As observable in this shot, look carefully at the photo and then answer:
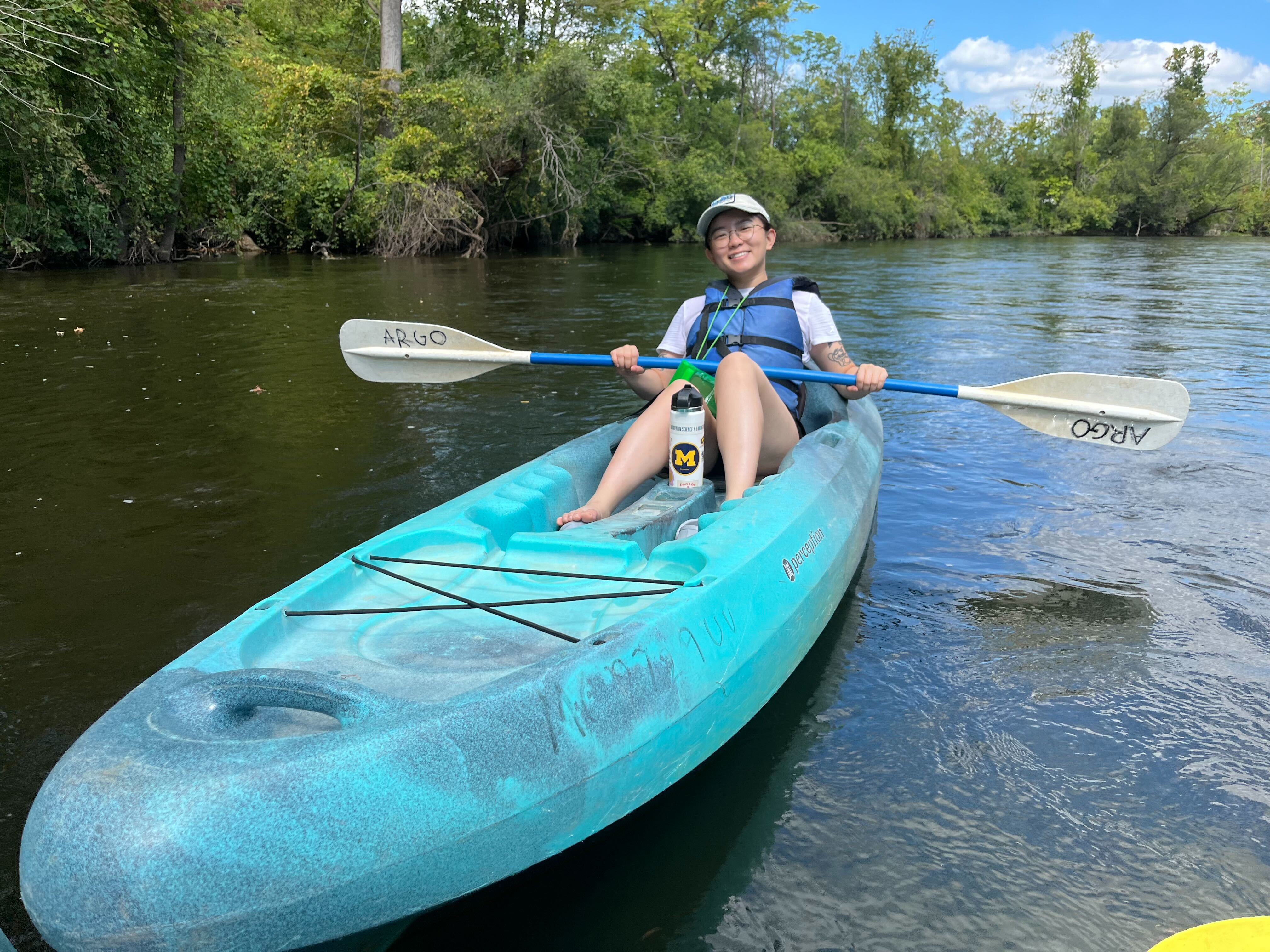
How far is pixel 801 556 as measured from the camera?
2562 millimetres

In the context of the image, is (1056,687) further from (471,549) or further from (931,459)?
(931,459)

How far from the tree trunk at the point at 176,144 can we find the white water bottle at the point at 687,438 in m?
15.0

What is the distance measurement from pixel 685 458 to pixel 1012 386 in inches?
61.3

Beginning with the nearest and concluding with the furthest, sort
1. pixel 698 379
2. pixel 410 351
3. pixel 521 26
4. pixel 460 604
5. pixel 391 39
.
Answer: pixel 460 604
pixel 698 379
pixel 410 351
pixel 391 39
pixel 521 26

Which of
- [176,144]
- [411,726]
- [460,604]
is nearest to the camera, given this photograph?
[411,726]

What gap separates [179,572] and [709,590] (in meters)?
2.24

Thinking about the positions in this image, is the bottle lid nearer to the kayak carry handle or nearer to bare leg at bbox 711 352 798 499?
bare leg at bbox 711 352 798 499

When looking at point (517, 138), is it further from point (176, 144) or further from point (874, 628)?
point (874, 628)

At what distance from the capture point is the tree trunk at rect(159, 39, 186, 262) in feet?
49.3

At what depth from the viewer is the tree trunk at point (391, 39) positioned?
64.8 ft

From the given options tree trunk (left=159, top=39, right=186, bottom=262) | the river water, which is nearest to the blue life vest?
the river water

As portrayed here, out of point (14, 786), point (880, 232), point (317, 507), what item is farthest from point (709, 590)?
point (880, 232)

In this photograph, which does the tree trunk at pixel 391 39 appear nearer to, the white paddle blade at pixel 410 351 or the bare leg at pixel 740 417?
the white paddle blade at pixel 410 351

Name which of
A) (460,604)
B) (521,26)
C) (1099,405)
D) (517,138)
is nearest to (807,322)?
(1099,405)
